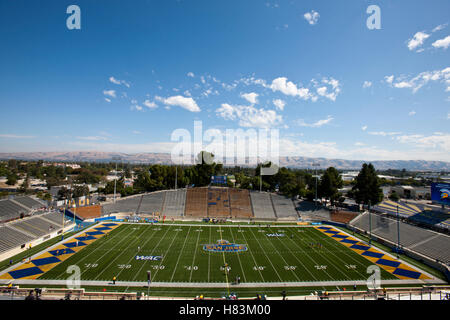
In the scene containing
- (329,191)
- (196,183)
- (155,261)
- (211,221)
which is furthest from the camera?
(196,183)

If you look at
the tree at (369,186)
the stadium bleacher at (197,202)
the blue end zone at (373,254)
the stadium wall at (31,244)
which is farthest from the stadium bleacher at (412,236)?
the stadium wall at (31,244)

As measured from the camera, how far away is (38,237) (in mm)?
25500

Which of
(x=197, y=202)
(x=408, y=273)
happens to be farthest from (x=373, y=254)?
(x=197, y=202)

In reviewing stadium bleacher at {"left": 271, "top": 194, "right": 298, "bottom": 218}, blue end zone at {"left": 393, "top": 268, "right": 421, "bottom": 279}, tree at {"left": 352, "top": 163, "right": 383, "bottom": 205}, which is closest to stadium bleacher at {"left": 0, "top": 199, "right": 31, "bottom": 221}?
stadium bleacher at {"left": 271, "top": 194, "right": 298, "bottom": 218}

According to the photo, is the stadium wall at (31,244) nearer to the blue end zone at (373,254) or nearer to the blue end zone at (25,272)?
the blue end zone at (25,272)

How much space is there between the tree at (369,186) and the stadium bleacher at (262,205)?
57.1 ft

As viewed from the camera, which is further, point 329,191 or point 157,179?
point 157,179

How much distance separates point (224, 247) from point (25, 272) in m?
18.3

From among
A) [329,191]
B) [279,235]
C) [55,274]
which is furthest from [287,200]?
[55,274]

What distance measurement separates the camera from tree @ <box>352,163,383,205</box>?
41219mm

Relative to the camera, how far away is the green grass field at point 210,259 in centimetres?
1884

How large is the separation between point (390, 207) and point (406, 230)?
12.1m
